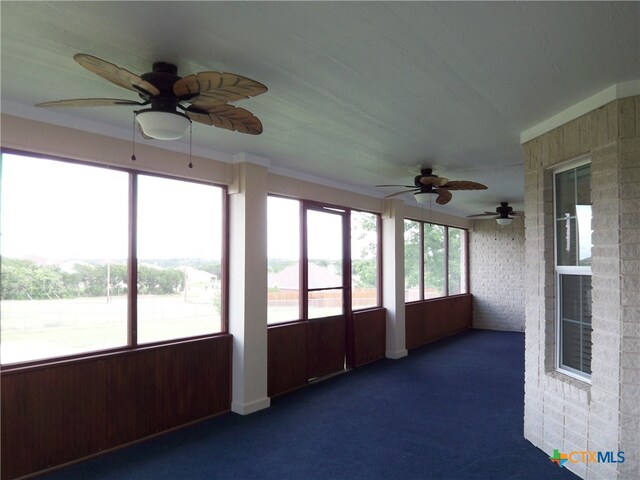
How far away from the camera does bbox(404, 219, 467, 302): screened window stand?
7.70m

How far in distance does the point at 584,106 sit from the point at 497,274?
7.21 metres

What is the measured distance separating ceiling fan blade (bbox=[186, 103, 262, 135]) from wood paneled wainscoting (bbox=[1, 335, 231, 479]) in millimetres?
2155

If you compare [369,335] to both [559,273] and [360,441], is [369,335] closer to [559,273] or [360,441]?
[360,441]

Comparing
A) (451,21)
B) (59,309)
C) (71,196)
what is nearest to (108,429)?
(59,309)

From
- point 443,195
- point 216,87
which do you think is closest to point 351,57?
point 216,87

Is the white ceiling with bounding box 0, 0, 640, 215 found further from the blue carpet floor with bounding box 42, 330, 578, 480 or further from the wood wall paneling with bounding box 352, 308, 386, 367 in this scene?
the wood wall paneling with bounding box 352, 308, 386, 367

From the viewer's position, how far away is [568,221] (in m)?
3.32

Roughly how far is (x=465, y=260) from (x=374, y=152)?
6.44 metres

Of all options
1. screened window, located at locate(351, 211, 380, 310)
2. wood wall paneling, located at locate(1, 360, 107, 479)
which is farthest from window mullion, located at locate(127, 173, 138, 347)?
screened window, located at locate(351, 211, 380, 310)

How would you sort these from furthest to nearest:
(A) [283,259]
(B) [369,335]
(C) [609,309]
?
(B) [369,335]
(A) [283,259]
(C) [609,309]

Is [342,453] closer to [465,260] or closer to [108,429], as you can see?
[108,429]

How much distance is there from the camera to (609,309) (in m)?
2.74

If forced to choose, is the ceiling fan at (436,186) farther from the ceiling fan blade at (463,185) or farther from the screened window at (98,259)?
the screened window at (98,259)

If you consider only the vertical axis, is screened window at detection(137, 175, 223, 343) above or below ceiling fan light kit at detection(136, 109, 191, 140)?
below
